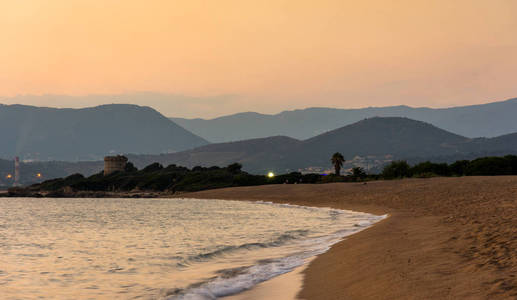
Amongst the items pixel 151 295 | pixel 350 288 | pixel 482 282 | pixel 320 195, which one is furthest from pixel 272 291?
pixel 320 195

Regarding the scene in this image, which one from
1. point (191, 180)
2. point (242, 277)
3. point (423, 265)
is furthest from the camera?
point (191, 180)

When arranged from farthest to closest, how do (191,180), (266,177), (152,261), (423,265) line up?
1. (191,180)
2. (266,177)
3. (152,261)
4. (423,265)

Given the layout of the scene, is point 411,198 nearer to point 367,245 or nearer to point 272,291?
point 367,245

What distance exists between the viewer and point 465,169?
100750 mm

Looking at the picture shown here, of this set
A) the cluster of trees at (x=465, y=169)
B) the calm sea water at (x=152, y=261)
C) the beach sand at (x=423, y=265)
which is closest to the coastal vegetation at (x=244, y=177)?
the cluster of trees at (x=465, y=169)

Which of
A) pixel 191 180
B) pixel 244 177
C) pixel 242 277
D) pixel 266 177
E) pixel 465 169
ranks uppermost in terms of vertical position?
pixel 191 180

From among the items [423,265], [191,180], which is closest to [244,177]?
[191,180]

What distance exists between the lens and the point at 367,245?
67.9 ft

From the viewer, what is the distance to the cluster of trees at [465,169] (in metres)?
94.2

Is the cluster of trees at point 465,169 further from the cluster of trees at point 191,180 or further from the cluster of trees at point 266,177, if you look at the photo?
the cluster of trees at point 191,180

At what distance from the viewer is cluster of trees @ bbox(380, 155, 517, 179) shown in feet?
309

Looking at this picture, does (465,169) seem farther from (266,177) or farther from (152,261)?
(152,261)

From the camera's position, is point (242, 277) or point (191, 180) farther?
point (191, 180)

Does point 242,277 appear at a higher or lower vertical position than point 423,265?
lower
